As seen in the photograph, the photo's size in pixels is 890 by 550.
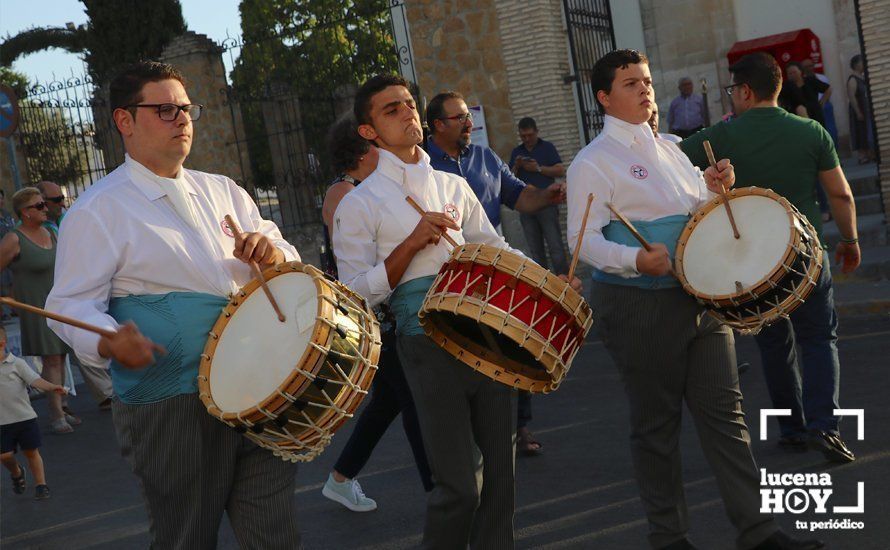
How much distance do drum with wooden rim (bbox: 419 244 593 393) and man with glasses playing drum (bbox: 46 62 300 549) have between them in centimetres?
58

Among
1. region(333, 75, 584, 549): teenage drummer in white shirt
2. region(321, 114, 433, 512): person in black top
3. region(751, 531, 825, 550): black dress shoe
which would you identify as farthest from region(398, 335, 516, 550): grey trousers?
region(321, 114, 433, 512): person in black top

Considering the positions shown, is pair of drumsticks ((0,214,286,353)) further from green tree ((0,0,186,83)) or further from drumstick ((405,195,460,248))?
green tree ((0,0,186,83))

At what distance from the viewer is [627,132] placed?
4.95 meters

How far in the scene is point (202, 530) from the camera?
149 inches

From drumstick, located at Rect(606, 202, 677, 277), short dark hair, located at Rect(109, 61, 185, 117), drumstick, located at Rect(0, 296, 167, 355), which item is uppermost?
short dark hair, located at Rect(109, 61, 185, 117)

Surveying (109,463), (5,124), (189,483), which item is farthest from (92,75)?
(189,483)

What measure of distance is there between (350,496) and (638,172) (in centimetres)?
259

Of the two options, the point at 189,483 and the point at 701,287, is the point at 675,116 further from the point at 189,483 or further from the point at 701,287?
the point at 189,483

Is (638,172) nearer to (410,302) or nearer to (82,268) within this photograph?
(410,302)

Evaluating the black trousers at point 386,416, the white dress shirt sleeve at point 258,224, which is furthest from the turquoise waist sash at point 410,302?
the black trousers at point 386,416

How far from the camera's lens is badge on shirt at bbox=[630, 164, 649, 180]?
4832 mm

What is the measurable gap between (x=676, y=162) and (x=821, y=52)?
1616 centimetres

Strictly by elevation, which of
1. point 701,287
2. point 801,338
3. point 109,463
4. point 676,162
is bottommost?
point 109,463

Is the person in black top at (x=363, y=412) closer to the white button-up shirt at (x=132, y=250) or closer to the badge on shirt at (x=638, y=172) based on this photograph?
the badge on shirt at (x=638, y=172)
